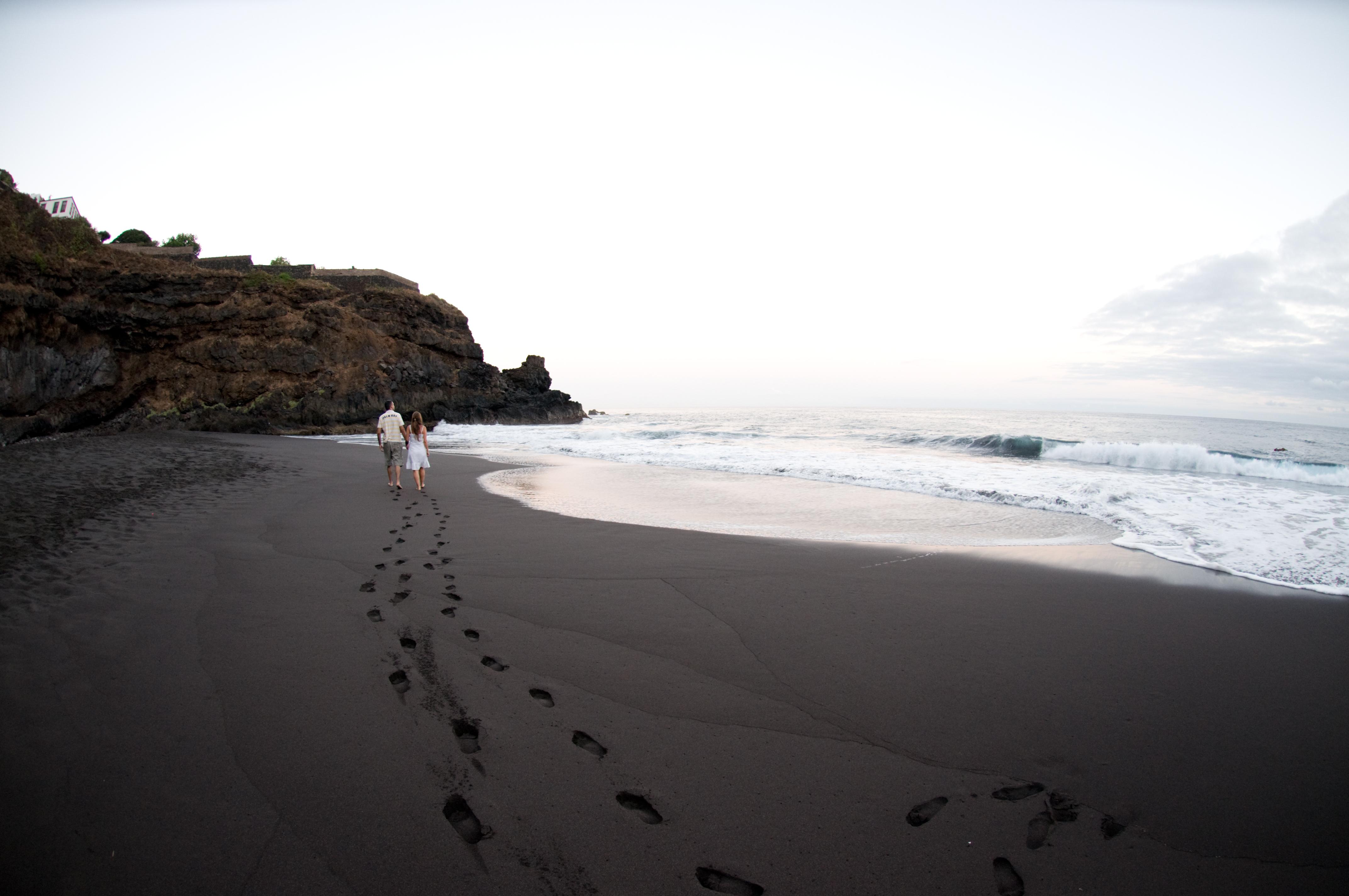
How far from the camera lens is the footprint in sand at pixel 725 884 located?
1.73 metres

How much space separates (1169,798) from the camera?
2.26 m

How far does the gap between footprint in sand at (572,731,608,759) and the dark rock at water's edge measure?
2639 cm

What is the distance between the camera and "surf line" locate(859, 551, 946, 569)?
17.4ft

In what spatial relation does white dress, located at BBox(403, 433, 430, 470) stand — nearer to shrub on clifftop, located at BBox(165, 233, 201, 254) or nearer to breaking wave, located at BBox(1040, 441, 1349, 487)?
breaking wave, located at BBox(1040, 441, 1349, 487)

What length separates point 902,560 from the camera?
552 centimetres

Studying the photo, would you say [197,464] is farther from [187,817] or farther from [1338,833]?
[1338,833]

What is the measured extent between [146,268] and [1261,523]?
126 feet

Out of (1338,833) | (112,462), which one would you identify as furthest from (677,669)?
(112,462)

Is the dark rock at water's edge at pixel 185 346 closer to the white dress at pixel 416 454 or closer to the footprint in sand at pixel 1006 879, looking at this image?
the white dress at pixel 416 454

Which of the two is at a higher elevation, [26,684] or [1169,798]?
[26,684]

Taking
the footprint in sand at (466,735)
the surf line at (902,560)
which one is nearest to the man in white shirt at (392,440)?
the surf line at (902,560)

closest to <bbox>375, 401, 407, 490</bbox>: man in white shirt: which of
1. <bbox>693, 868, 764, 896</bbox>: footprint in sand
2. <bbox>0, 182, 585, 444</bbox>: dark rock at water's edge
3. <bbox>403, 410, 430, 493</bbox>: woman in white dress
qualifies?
<bbox>403, 410, 430, 493</bbox>: woman in white dress

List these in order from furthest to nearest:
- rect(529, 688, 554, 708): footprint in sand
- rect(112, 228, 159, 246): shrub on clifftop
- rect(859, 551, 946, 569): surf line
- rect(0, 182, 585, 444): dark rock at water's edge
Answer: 1. rect(112, 228, 159, 246): shrub on clifftop
2. rect(0, 182, 585, 444): dark rock at water's edge
3. rect(859, 551, 946, 569): surf line
4. rect(529, 688, 554, 708): footprint in sand

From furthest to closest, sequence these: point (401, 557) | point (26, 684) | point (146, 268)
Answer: point (146, 268) < point (401, 557) < point (26, 684)
